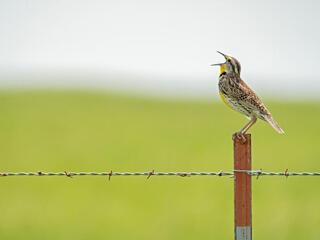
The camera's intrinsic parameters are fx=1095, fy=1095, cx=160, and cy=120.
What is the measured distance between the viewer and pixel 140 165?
24531 mm

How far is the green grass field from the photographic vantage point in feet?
58.5

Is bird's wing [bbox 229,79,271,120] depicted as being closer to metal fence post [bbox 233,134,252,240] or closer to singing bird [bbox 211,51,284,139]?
singing bird [bbox 211,51,284,139]

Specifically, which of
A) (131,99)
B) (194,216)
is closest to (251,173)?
(194,216)

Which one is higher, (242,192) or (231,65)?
(231,65)

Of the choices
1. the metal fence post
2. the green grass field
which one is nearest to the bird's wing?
the metal fence post

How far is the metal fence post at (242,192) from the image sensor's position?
7.61 metres

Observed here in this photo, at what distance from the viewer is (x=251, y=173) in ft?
24.9

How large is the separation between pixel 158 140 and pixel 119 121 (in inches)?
157

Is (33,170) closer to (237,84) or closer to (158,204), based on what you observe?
(158,204)

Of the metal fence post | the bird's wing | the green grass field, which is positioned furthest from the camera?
the green grass field

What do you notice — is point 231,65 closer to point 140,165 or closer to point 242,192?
point 242,192

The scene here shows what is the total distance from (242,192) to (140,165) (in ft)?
55.6

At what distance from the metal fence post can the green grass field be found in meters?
8.77

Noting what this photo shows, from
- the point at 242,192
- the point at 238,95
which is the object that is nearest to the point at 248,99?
the point at 238,95
